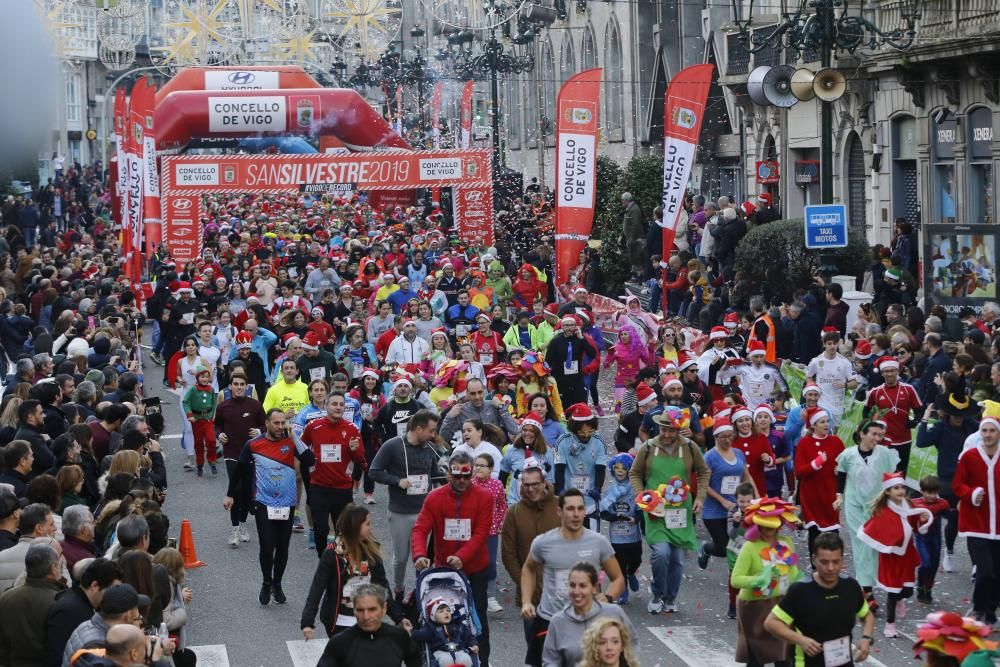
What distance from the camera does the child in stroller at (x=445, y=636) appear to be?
9.02m

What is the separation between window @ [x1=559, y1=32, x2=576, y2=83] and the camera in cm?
5741

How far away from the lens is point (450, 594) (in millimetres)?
9195

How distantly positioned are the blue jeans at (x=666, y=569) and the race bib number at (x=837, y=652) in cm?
387

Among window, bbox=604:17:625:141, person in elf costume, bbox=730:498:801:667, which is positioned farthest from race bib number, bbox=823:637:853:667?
window, bbox=604:17:625:141

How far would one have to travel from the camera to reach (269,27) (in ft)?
216

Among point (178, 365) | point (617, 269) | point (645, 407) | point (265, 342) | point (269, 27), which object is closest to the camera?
point (645, 407)

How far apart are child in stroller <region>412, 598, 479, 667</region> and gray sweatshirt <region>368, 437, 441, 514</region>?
303 cm

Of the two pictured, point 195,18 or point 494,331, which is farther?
point 195,18

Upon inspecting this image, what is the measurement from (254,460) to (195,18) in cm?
4384

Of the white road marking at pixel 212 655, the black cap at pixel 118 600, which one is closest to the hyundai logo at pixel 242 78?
the white road marking at pixel 212 655

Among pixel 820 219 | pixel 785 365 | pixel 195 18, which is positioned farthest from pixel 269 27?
pixel 785 365

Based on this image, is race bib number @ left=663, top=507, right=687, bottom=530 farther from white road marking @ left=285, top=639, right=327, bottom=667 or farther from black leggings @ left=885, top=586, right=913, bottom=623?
white road marking @ left=285, top=639, right=327, bottom=667

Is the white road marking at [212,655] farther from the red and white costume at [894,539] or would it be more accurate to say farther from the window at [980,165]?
the window at [980,165]

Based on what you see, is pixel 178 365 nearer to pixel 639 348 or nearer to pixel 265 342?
pixel 265 342
